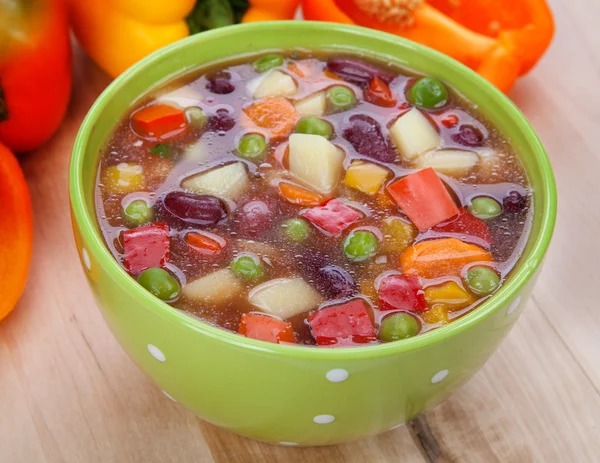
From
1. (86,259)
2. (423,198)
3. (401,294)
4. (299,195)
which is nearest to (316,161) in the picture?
(299,195)

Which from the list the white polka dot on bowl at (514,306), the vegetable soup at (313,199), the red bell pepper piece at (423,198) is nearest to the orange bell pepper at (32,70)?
the vegetable soup at (313,199)

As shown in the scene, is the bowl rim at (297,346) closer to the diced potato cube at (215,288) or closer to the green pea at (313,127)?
the diced potato cube at (215,288)

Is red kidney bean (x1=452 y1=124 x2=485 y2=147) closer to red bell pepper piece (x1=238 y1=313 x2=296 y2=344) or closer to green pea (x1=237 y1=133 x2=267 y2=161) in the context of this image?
green pea (x1=237 y1=133 x2=267 y2=161)

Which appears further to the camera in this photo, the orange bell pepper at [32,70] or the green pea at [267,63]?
the orange bell pepper at [32,70]

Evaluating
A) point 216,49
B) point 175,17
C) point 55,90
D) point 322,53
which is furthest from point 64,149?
point 322,53

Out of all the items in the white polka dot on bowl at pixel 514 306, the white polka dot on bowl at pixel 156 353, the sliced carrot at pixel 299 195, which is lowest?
the white polka dot on bowl at pixel 156 353

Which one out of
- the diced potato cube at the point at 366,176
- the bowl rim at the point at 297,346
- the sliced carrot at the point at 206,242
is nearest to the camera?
the bowl rim at the point at 297,346

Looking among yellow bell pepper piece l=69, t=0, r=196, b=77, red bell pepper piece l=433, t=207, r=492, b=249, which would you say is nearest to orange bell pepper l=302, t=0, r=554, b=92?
yellow bell pepper piece l=69, t=0, r=196, b=77

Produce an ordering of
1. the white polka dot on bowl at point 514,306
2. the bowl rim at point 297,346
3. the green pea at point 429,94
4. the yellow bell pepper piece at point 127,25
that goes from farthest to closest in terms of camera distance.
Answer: the yellow bell pepper piece at point 127,25, the green pea at point 429,94, the white polka dot on bowl at point 514,306, the bowl rim at point 297,346

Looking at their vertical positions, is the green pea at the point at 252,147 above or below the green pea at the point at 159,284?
above
